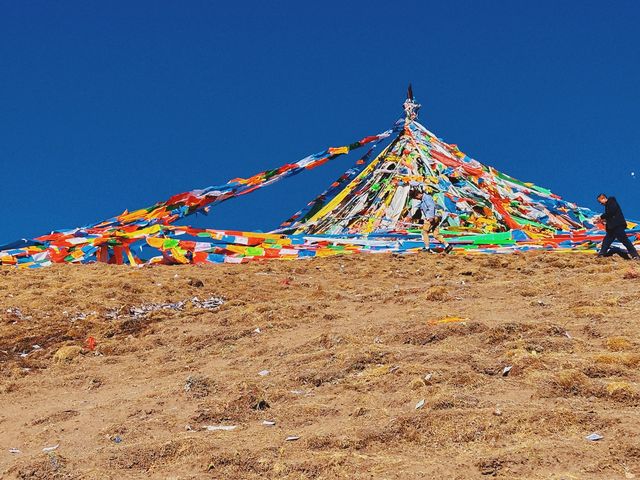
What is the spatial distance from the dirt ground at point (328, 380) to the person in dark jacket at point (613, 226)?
1.69m

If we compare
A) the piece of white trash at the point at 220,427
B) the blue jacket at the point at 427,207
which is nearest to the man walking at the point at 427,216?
the blue jacket at the point at 427,207

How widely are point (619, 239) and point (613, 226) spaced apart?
324 mm

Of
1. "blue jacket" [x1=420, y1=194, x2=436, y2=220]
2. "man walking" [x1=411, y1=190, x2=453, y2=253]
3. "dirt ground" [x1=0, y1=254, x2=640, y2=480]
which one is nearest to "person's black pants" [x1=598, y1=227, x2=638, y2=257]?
"dirt ground" [x1=0, y1=254, x2=640, y2=480]

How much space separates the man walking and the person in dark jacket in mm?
3912

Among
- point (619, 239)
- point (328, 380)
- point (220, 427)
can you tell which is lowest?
point (220, 427)

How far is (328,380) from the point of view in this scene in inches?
263

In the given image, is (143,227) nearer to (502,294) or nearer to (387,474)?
(502,294)

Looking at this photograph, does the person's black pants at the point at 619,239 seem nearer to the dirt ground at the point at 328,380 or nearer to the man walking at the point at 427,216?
the dirt ground at the point at 328,380

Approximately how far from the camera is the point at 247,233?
56.2 ft

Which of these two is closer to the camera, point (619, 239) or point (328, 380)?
point (328, 380)

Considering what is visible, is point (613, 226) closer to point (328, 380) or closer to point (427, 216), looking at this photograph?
point (427, 216)

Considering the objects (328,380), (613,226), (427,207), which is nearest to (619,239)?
(613,226)

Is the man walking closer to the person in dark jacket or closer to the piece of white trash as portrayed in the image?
the person in dark jacket

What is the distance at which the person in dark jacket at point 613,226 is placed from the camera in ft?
43.5
